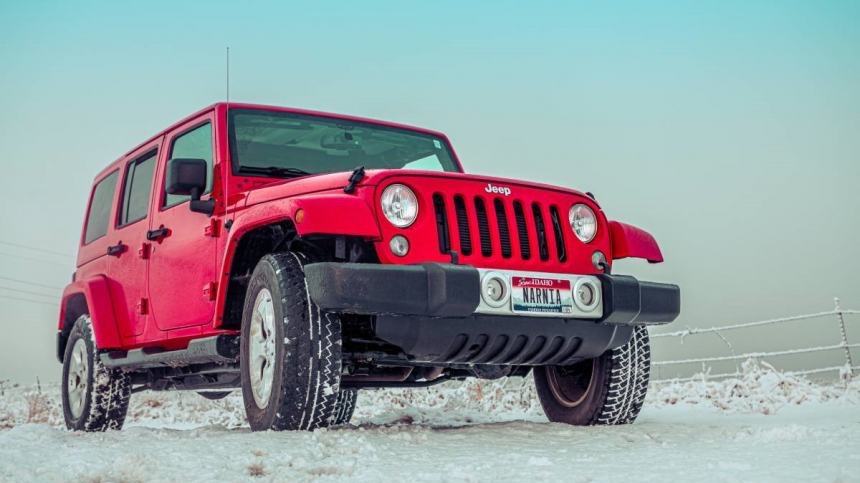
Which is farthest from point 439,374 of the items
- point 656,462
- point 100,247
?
point 100,247

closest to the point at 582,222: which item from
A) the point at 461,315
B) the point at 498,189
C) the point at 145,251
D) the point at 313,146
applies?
the point at 498,189

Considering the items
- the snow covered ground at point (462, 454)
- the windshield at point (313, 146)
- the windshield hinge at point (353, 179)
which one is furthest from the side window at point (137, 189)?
the windshield hinge at point (353, 179)

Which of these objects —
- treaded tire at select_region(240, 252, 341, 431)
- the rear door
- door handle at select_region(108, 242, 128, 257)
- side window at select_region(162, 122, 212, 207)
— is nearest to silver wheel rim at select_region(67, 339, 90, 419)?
the rear door

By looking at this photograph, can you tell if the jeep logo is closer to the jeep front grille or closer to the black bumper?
the jeep front grille

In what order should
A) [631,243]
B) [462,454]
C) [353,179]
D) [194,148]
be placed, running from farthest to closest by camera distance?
1. [194,148]
2. [631,243]
3. [353,179]
4. [462,454]

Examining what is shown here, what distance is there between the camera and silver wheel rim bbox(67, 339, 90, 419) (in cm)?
744

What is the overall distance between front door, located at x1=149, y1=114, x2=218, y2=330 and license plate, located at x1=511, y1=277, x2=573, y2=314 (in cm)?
191

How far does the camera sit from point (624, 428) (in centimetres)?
514

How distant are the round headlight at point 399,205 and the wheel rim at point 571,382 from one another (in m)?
1.78

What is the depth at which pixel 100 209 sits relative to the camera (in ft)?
26.6

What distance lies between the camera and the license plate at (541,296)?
15.1 feet

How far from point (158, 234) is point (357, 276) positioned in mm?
2598

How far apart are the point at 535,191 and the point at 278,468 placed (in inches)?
89.9

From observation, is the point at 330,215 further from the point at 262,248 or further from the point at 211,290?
the point at 211,290
